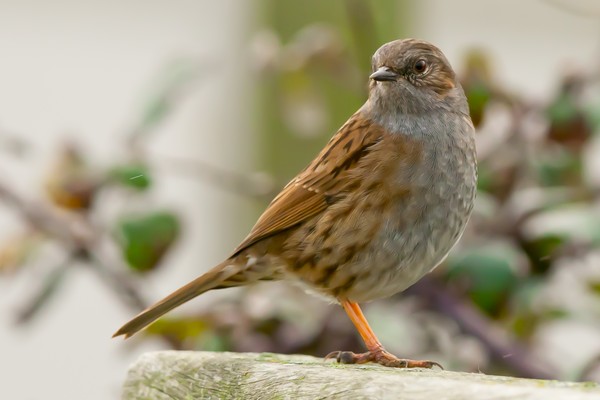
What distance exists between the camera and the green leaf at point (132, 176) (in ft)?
11.4

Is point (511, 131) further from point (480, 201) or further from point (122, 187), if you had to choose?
point (122, 187)

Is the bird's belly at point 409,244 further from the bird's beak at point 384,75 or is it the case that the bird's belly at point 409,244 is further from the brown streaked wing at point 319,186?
the bird's beak at point 384,75

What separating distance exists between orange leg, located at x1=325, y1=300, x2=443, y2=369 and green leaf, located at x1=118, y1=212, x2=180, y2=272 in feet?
1.93

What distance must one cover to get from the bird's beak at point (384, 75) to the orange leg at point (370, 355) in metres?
0.61

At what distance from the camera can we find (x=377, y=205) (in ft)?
10.1

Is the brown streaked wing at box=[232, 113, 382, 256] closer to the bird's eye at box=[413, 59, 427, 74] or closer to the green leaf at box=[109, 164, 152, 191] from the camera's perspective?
the bird's eye at box=[413, 59, 427, 74]

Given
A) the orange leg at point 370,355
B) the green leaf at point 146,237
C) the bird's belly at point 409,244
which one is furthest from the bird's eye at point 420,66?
the green leaf at point 146,237

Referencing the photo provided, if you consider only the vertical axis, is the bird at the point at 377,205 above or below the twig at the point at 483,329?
above

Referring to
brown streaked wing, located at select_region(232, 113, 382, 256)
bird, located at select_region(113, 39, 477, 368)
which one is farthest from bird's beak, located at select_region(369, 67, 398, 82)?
brown streaked wing, located at select_region(232, 113, 382, 256)

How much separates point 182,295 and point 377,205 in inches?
22.1

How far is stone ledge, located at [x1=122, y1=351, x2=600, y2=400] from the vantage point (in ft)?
5.74

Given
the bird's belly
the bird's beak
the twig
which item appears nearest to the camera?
the bird's belly

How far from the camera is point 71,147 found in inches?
144

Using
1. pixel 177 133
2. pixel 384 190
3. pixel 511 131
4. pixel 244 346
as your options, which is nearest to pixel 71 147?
pixel 244 346
